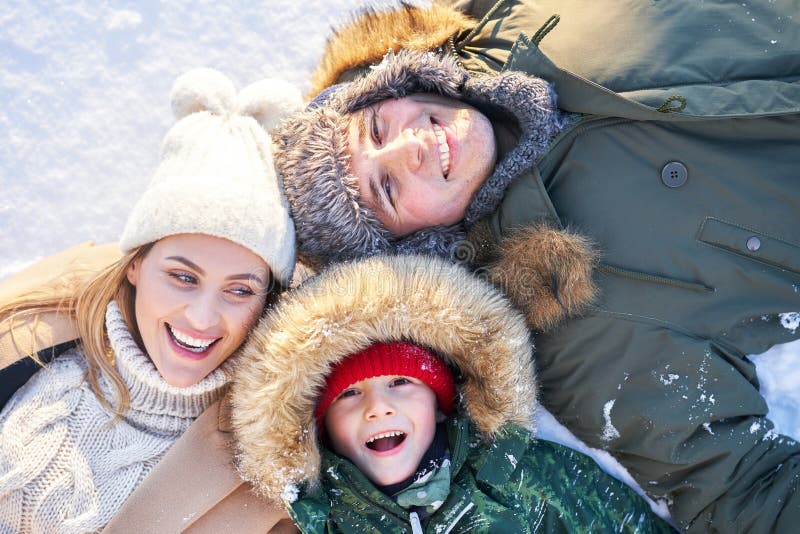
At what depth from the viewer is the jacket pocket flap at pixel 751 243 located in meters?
2.03

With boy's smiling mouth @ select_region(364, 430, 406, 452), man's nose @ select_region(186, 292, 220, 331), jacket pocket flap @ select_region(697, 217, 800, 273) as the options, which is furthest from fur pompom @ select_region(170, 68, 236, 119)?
jacket pocket flap @ select_region(697, 217, 800, 273)

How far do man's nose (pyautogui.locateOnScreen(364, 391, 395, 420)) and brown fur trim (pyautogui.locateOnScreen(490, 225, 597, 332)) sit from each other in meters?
0.51

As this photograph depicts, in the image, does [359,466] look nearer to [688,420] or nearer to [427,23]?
[688,420]

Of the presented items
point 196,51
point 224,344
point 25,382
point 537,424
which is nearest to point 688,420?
point 537,424

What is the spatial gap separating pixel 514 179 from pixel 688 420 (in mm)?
896

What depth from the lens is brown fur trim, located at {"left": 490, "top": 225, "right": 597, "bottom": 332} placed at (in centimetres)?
203

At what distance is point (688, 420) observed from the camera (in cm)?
203

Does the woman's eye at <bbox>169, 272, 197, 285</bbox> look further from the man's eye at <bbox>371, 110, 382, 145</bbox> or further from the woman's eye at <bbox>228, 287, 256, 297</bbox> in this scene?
the man's eye at <bbox>371, 110, 382, 145</bbox>

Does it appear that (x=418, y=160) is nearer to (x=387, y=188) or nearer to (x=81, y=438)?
(x=387, y=188)

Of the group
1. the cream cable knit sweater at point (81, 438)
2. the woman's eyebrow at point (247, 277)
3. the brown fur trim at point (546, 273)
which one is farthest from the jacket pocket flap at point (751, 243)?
→ the cream cable knit sweater at point (81, 438)

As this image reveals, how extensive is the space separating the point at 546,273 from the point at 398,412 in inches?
24.3

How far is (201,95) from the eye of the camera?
2270 mm

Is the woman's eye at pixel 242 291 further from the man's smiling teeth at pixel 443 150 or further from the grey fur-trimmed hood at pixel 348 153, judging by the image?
the man's smiling teeth at pixel 443 150

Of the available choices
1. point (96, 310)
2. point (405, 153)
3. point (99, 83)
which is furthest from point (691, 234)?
point (99, 83)
